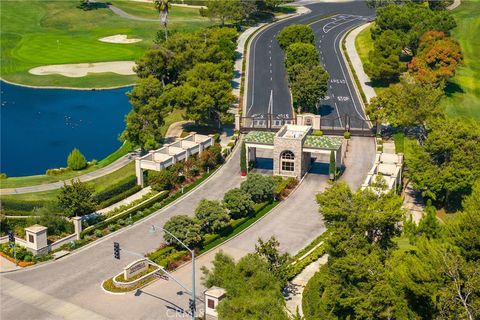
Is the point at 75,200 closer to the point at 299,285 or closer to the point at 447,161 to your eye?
the point at 299,285

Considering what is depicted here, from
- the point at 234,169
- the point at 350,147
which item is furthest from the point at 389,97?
the point at 234,169

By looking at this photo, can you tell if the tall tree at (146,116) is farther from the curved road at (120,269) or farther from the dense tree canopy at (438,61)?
the dense tree canopy at (438,61)

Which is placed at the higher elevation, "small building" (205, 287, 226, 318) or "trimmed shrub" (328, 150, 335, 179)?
"trimmed shrub" (328, 150, 335, 179)

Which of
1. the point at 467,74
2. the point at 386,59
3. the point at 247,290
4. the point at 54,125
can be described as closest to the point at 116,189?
the point at 247,290

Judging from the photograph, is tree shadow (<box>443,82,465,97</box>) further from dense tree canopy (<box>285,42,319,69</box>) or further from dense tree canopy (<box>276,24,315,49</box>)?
dense tree canopy (<box>276,24,315,49</box>)

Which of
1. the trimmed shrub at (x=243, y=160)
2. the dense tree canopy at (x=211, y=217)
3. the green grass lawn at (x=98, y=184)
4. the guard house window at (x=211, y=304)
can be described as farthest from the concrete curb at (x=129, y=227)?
the guard house window at (x=211, y=304)

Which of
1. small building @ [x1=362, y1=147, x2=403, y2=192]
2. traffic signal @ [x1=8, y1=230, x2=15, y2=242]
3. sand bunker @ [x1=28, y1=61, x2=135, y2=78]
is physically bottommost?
traffic signal @ [x1=8, y1=230, x2=15, y2=242]

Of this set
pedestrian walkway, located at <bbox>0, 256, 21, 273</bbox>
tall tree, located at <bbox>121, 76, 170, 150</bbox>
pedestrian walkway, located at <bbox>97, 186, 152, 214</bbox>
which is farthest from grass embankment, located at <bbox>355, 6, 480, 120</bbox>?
pedestrian walkway, located at <bbox>0, 256, 21, 273</bbox>
